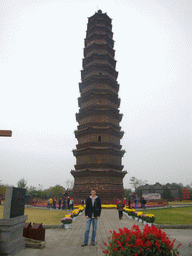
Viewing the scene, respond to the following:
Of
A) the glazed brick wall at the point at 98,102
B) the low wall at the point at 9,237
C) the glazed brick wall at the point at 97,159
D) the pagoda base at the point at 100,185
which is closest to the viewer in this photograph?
the low wall at the point at 9,237

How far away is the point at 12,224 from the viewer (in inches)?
215

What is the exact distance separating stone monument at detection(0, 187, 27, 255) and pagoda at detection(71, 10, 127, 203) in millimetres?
22043

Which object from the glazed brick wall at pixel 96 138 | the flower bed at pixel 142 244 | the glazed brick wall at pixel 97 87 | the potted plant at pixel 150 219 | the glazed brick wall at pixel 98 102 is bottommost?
the potted plant at pixel 150 219

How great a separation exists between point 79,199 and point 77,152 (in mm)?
7000

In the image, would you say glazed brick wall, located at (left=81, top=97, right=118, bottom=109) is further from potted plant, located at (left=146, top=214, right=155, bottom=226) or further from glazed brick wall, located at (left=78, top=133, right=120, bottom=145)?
potted plant, located at (left=146, top=214, right=155, bottom=226)

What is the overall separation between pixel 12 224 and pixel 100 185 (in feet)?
75.5

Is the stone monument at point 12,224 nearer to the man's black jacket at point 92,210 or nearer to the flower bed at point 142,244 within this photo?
the man's black jacket at point 92,210

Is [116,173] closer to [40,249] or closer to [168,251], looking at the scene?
[40,249]

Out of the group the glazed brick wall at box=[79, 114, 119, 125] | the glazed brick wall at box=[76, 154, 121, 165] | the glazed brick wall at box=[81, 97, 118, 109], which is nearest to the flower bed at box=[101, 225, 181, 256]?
the glazed brick wall at box=[76, 154, 121, 165]

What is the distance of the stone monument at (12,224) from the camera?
17.4 ft

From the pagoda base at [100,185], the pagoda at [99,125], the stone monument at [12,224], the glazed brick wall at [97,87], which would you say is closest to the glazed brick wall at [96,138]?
the pagoda at [99,125]

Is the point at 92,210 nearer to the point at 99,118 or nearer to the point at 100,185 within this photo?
the point at 100,185

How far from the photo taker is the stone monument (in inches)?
209

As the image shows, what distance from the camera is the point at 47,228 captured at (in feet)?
33.0
